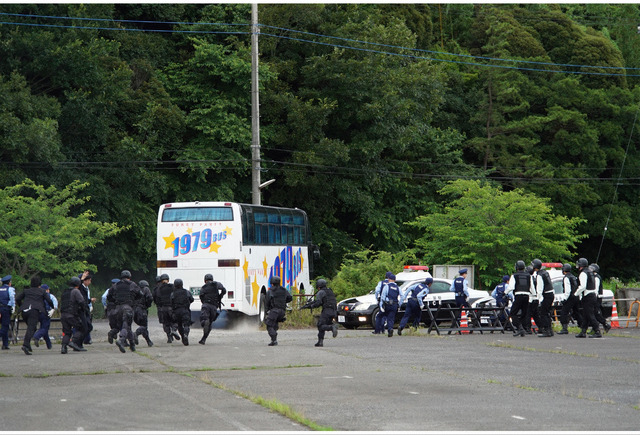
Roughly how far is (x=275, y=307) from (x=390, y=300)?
3905 millimetres

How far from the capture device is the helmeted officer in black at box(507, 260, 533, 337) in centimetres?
2462

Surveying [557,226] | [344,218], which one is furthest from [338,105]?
[557,226]

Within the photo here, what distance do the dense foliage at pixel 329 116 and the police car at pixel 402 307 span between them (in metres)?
9.50

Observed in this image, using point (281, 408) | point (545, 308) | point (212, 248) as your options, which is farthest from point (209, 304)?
point (281, 408)

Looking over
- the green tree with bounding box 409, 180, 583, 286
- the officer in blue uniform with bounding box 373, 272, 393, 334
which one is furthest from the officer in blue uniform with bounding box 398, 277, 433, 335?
the green tree with bounding box 409, 180, 583, 286

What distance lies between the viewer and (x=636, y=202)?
5797 centimetres

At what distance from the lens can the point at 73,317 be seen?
68.2 feet

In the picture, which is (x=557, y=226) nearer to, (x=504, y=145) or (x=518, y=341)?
(x=504, y=145)

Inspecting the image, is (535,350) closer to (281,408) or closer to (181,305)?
(181,305)

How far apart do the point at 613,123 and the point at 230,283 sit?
35.3 metres

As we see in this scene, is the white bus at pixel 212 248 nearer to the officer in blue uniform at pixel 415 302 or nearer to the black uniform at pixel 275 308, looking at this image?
the officer in blue uniform at pixel 415 302

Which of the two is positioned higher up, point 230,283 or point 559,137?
point 559,137

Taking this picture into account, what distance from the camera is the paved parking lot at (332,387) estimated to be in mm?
10430

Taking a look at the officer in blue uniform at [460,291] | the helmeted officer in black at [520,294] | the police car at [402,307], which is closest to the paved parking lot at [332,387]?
the helmeted officer in black at [520,294]
